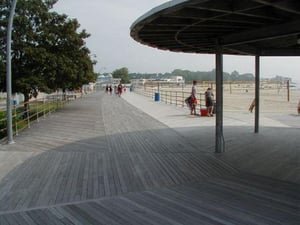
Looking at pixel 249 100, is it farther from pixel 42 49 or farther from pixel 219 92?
pixel 219 92

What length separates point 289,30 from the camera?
6281 mm

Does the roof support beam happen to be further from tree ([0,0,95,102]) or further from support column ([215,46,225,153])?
tree ([0,0,95,102])

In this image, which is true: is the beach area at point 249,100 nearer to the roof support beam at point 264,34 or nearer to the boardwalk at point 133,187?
the roof support beam at point 264,34

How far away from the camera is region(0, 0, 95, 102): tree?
1639cm

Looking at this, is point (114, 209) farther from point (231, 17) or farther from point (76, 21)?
point (76, 21)

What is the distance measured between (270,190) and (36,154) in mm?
5440

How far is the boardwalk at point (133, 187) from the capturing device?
4.32 meters

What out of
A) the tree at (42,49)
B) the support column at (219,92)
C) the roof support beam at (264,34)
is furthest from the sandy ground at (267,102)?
the roof support beam at (264,34)

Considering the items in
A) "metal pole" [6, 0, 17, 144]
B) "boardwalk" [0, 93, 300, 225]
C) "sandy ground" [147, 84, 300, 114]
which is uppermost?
"metal pole" [6, 0, 17, 144]

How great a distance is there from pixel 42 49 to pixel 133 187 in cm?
1310

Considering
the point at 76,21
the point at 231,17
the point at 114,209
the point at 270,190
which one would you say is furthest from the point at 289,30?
the point at 76,21

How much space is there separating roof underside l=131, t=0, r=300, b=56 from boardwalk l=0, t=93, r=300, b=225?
2.78m

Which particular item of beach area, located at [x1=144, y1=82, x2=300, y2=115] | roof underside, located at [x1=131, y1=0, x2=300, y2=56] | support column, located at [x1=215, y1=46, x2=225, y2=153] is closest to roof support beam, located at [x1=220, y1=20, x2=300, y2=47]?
roof underside, located at [x1=131, y1=0, x2=300, y2=56]

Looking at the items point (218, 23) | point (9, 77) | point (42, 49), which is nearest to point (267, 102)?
point (42, 49)
